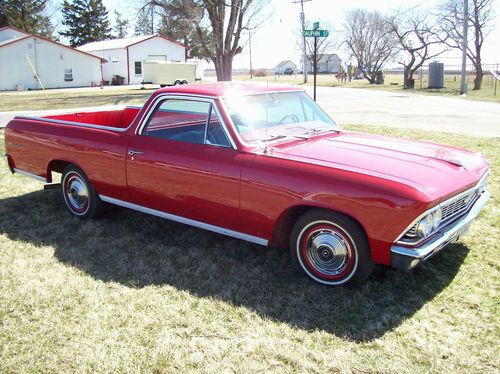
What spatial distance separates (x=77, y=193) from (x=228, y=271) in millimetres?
2274

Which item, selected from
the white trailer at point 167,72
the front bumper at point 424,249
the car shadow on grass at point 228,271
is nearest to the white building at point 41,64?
the white trailer at point 167,72

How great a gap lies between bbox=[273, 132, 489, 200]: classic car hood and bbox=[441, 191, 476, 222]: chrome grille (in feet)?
0.41

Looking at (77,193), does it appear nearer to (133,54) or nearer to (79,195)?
(79,195)

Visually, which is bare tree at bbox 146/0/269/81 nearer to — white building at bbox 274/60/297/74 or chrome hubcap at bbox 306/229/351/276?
chrome hubcap at bbox 306/229/351/276

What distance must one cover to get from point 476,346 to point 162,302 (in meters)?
2.11

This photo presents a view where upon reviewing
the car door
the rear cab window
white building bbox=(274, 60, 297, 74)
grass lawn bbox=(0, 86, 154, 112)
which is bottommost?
the car door

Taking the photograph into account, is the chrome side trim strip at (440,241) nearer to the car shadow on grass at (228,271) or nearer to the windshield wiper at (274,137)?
the car shadow on grass at (228,271)

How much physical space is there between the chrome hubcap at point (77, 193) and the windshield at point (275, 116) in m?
2.06

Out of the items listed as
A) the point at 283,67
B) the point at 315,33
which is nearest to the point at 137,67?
the point at 315,33

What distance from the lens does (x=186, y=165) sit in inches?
A: 166

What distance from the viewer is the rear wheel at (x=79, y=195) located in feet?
17.0

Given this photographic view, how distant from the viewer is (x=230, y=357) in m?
2.89

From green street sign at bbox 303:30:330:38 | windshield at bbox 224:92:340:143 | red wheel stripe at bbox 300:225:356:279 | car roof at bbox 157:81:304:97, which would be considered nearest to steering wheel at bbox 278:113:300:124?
windshield at bbox 224:92:340:143

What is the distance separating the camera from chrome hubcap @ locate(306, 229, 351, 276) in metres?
3.56
